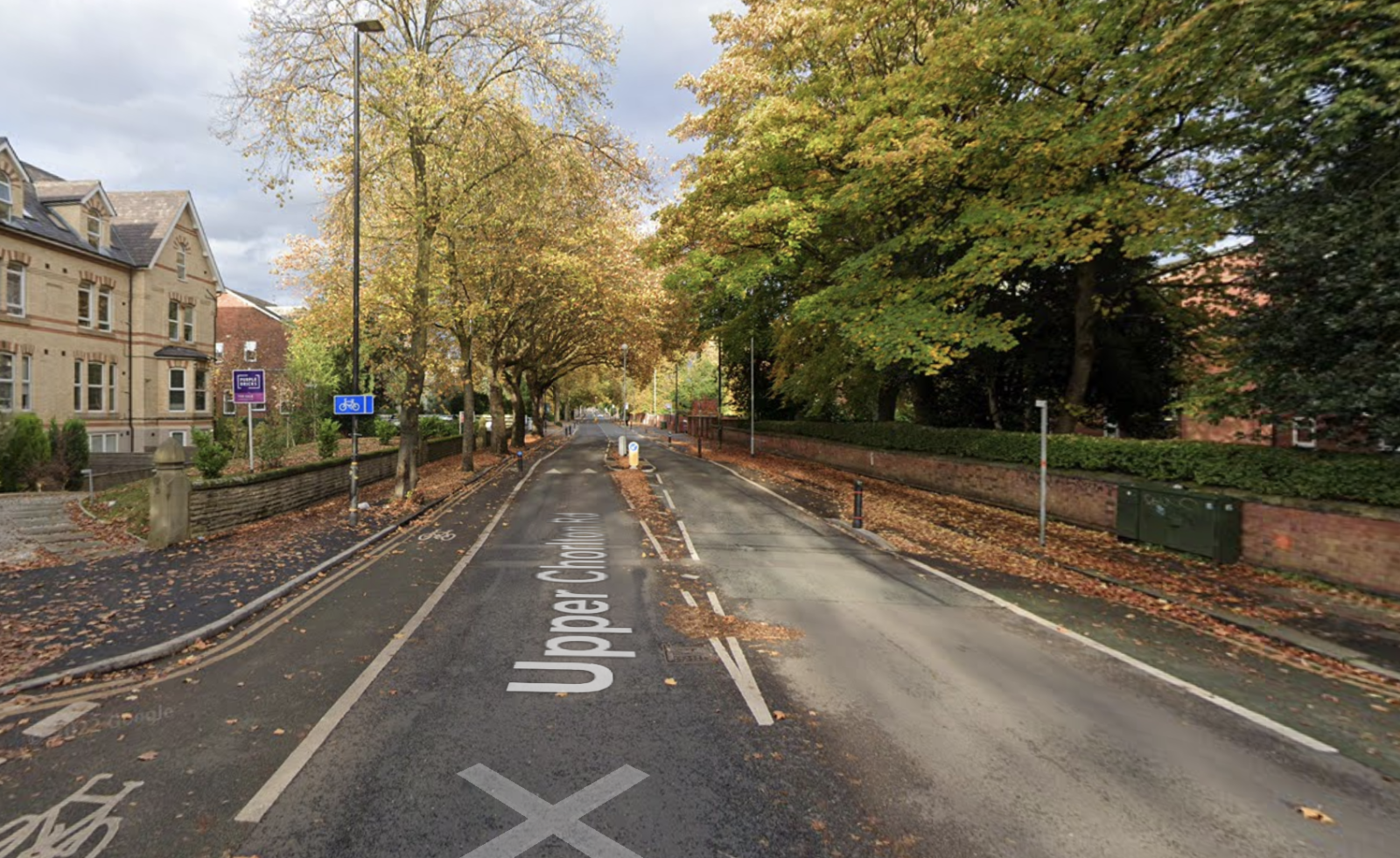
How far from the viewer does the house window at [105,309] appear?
24359 millimetres

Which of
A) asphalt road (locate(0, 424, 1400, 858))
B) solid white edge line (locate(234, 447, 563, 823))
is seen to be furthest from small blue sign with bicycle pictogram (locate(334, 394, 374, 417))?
asphalt road (locate(0, 424, 1400, 858))

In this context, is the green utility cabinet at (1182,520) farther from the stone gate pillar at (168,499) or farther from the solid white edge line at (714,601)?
the stone gate pillar at (168,499)

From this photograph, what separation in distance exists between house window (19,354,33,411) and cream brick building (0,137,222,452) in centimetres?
4

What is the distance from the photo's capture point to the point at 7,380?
20422 mm

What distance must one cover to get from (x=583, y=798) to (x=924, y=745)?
2.52m

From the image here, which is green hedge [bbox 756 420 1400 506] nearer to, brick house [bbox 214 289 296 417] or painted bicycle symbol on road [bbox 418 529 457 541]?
painted bicycle symbol on road [bbox 418 529 457 541]

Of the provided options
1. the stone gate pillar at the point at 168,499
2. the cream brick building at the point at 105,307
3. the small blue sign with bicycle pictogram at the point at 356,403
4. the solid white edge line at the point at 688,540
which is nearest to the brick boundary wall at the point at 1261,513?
the solid white edge line at the point at 688,540

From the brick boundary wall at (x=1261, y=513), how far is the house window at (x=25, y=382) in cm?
2990

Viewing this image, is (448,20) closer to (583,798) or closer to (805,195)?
(805,195)

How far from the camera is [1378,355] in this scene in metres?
8.15

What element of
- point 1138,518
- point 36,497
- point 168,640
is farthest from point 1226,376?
point 36,497

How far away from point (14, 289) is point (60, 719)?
998 inches

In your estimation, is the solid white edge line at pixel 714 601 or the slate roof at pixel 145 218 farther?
the slate roof at pixel 145 218

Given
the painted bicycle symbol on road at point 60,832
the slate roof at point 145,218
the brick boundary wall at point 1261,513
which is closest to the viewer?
the painted bicycle symbol on road at point 60,832
